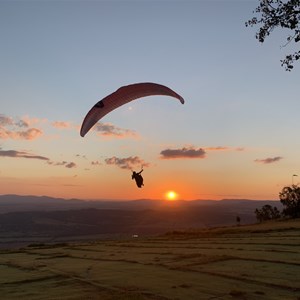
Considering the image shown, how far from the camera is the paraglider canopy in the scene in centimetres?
1699

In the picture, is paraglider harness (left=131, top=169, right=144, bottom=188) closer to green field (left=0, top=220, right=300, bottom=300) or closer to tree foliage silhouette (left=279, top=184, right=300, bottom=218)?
green field (left=0, top=220, right=300, bottom=300)

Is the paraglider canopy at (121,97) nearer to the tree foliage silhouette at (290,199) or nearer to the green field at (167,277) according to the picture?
the green field at (167,277)

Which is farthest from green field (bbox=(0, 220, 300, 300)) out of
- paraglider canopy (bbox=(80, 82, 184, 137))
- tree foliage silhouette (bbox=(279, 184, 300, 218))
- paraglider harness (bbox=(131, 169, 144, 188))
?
tree foliage silhouette (bbox=(279, 184, 300, 218))

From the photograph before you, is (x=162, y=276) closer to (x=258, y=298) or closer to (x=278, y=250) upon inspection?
(x=258, y=298)

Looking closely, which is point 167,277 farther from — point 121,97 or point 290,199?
point 290,199

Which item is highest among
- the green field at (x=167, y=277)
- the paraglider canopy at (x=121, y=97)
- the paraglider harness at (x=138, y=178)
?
the paraglider canopy at (x=121, y=97)

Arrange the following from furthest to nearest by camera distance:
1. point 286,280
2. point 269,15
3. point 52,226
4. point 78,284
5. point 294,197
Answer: point 52,226, point 294,197, point 269,15, point 78,284, point 286,280

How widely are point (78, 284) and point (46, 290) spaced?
862mm

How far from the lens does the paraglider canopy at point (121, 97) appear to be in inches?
669

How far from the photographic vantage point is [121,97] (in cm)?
1742

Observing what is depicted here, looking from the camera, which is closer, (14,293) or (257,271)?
(14,293)

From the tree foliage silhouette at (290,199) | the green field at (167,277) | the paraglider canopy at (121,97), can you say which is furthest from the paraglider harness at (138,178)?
the tree foliage silhouette at (290,199)

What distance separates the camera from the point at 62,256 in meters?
18.8

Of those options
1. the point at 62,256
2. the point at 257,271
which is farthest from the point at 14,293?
the point at 62,256
